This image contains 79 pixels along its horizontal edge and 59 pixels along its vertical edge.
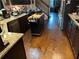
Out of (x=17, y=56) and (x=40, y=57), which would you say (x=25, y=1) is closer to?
(x=40, y=57)

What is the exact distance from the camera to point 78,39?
2.11 m

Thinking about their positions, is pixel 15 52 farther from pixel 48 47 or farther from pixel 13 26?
pixel 48 47

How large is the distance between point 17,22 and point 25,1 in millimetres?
3076

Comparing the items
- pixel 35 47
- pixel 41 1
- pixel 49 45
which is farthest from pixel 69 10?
pixel 41 1

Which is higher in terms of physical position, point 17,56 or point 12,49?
point 12,49

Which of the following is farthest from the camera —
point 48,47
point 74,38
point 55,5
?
point 55,5

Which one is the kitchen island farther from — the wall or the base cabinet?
the wall

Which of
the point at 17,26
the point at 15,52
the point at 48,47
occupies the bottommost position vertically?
the point at 48,47

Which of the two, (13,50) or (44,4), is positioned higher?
(13,50)

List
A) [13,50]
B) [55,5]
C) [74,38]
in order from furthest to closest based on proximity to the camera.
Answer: [55,5] → [74,38] → [13,50]

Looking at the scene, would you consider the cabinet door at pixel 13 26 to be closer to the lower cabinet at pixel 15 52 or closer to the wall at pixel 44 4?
the lower cabinet at pixel 15 52

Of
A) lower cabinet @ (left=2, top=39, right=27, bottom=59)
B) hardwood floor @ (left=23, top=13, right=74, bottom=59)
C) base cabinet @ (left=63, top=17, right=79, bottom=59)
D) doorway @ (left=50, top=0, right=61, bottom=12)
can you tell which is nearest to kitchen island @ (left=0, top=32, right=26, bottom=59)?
lower cabinet @ (left=2, top=39, right=27, bottom=59)

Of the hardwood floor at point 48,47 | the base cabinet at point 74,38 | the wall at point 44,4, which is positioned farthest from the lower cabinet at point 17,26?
the wall at point 44,4

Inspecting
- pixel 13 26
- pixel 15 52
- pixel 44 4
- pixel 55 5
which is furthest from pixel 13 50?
pixel 55 5
